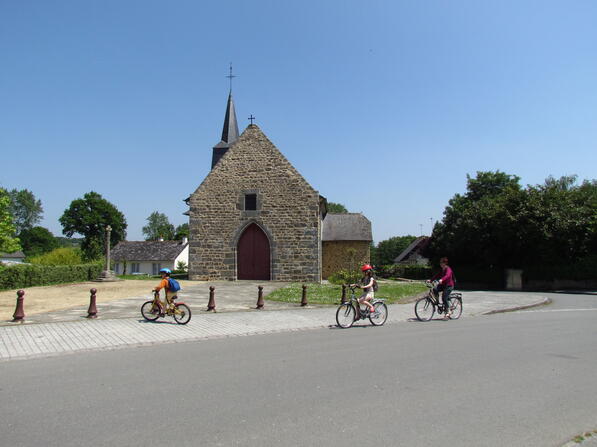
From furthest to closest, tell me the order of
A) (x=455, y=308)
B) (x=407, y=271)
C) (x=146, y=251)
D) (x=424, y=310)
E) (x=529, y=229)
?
1. (x=146, y=251)
2. (x=407, y=271)
3. (x=529, y=229)
4. (x=455, y=308)
5. (x=424, y=310)

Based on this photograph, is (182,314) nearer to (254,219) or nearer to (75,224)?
(254,219)

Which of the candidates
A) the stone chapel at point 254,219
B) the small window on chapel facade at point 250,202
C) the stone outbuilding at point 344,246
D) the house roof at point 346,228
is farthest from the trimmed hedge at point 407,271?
the small window on chapel facade at point 250,202

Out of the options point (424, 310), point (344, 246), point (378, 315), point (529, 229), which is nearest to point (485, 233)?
point (529, 229)

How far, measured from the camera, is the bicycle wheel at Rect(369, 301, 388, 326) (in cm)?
1064

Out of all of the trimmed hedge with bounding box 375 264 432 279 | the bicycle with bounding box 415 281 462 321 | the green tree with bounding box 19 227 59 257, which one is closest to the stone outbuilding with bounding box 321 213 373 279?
the trimmed hedge with bounding box 375 264 432 279

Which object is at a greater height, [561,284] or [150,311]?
[150,311]

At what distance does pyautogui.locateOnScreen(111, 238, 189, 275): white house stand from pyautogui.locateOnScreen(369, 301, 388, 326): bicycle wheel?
48.2 m

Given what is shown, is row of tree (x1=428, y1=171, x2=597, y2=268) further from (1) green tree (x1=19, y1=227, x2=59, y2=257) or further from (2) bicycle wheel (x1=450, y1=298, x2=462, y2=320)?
(1) green tree (x1=19, y1=227, x2=59, y2=257)

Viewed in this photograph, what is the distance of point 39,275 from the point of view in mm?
21062

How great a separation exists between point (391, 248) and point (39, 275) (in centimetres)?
9105

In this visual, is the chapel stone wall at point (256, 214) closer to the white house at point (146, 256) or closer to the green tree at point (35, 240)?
the white house at point (146, 256)

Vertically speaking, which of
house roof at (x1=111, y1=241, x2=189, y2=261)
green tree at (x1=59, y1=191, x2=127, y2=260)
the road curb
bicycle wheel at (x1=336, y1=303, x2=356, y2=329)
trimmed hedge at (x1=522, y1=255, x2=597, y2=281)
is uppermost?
green tree at (x1=59, y1=191, x2=127, y2=260)

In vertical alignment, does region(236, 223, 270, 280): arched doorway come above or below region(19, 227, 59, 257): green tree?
below

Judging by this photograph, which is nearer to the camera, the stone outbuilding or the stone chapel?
the stone chapel
